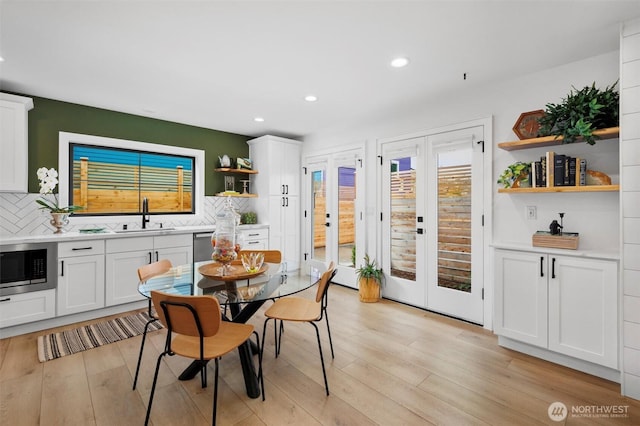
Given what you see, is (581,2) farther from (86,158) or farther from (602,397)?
(86,158)

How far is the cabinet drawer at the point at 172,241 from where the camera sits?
3847 mm

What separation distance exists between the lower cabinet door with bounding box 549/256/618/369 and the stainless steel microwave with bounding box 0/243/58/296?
477cm

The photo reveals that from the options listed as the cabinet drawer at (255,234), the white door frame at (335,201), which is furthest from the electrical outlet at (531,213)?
the cabinet drawer at (255,234)

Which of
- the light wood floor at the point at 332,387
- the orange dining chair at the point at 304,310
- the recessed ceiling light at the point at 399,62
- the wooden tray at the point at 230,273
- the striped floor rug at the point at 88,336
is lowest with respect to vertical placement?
the light wood floor at the point at 332,387

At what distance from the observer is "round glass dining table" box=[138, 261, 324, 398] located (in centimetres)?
197

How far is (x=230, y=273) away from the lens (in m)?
2.31

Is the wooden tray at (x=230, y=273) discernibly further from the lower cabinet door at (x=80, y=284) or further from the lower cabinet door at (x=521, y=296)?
the lower cabinet door at (x=521, y=296)

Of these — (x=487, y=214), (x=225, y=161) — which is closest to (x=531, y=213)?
(x=487, y=214)

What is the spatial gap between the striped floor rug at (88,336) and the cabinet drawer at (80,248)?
789mm

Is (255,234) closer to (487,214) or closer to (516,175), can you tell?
(487,214)

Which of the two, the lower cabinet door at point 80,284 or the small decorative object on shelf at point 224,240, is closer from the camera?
the small decorative object on shelf at point 224,240

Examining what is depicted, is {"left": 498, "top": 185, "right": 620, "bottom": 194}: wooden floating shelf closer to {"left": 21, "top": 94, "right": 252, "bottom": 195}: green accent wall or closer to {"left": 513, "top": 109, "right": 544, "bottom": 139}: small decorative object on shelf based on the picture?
{"left": 513, "top": 109, "right": 544, "bottom": 139}: small decorative object on shelf

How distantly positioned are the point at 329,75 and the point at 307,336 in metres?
2.59

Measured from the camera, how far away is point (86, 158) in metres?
3.94
